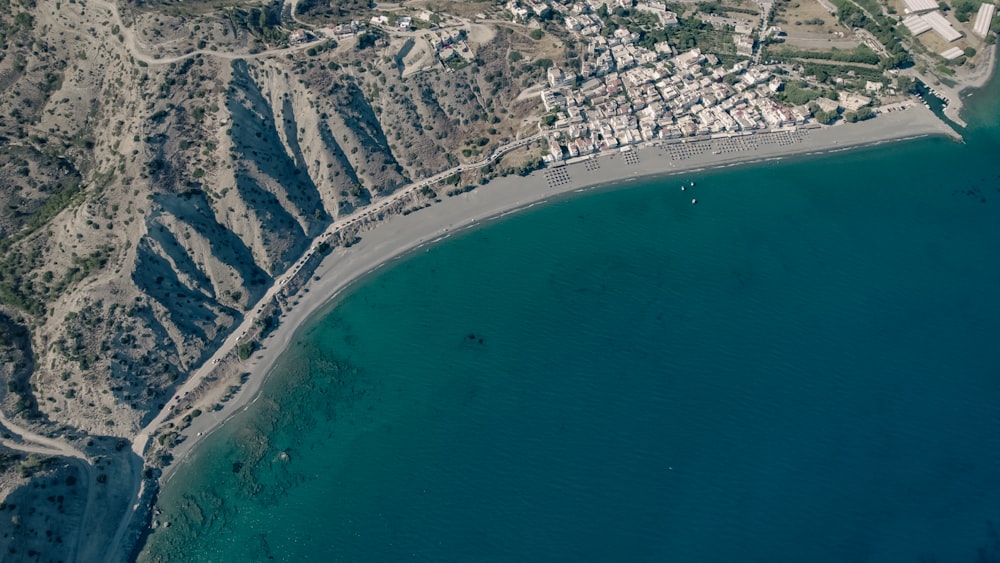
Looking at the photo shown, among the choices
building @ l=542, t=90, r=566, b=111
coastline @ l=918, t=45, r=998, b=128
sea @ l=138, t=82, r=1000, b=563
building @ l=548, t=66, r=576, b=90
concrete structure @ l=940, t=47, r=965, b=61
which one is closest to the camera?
sea @ l=138, t=82, r=1000, b=563

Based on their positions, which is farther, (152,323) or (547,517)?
(152,323)

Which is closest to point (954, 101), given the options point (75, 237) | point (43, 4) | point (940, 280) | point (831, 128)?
point (831, 128)

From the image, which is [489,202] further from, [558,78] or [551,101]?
[558,78]

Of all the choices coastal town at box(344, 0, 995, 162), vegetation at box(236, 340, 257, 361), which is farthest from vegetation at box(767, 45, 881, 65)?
vegetation at box(236, 340, 257, 361)

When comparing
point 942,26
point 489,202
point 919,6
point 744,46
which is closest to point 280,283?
point 489,202

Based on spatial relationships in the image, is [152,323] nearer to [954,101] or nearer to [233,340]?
[233,340]

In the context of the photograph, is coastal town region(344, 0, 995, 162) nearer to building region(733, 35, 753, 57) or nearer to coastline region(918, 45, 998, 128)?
building region(733, 35, 753, 57)

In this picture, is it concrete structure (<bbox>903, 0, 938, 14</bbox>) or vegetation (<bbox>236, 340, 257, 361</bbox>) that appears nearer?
vegetation (<bbox>236, 340, 257, 361</bbox>)
